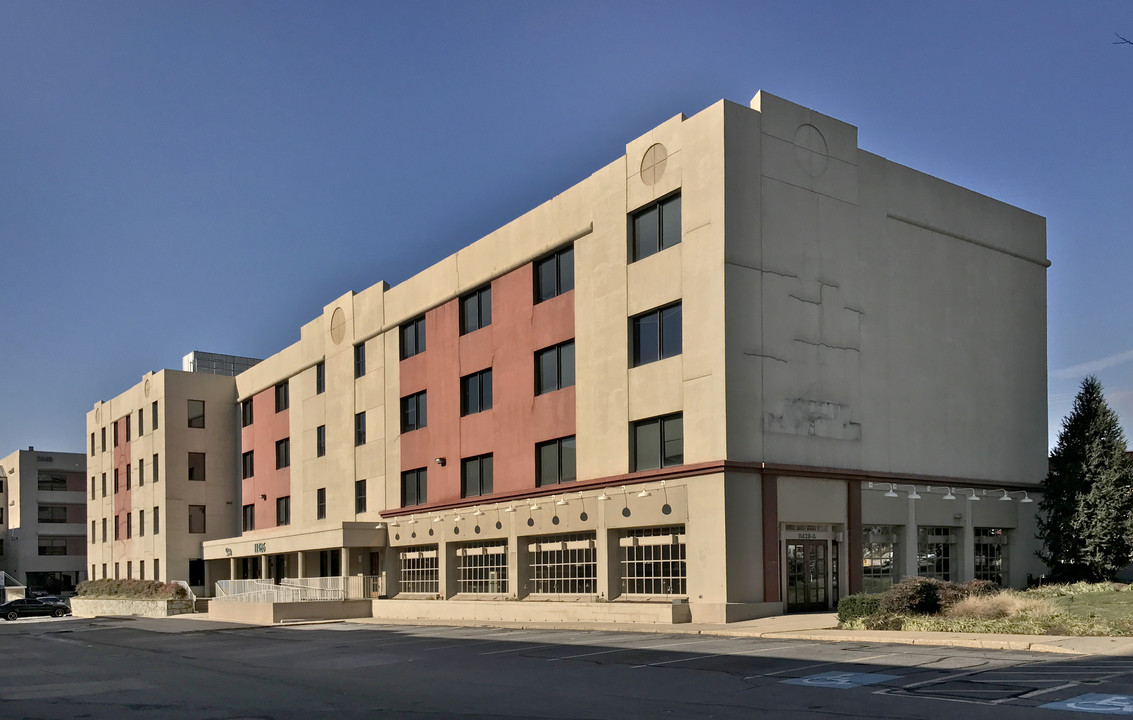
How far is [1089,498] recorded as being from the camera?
38.8m

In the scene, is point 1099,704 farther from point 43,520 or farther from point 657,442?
point 43,520

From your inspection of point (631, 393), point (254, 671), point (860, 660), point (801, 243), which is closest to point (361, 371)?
point (631, 393)

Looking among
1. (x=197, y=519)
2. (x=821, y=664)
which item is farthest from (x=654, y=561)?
(x=197, y=519)

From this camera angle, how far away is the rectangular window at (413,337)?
163 ft

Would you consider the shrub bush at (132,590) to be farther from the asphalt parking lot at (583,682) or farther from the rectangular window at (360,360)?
the asphalt parking lot at (583,682)

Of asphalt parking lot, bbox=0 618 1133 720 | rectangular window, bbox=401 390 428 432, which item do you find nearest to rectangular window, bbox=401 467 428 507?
rectangular window, bbox=401 390 428 432

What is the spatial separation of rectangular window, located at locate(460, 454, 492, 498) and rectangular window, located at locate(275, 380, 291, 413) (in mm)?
22265

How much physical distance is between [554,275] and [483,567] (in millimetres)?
12720

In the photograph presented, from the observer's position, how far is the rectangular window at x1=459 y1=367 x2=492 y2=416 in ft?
145

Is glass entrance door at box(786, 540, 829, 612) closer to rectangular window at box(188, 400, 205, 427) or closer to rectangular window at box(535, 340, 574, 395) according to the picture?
rectangular window at box(535, 340, 574, 395)

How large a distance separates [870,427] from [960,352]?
638 cm

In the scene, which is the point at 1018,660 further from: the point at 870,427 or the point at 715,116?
the point at 715,116

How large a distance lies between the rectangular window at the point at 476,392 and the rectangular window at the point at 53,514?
259 feet

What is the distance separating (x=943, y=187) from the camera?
39.0 metres
